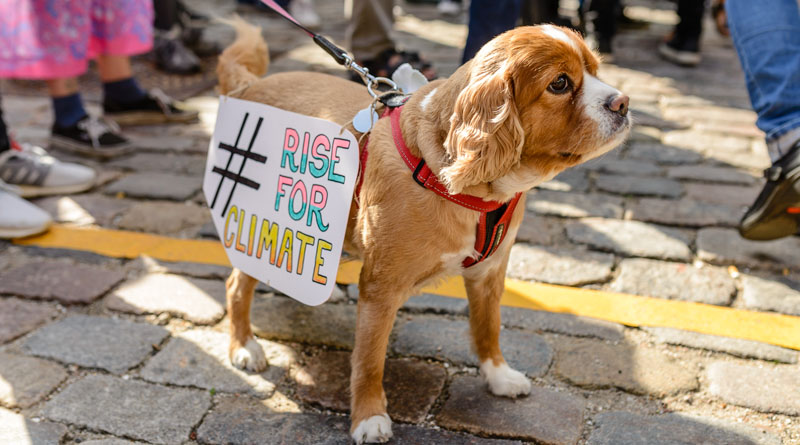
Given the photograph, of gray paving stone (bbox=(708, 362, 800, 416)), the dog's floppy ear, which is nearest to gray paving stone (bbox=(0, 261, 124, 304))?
the dog's floppy ear

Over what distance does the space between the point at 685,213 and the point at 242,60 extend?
255cm

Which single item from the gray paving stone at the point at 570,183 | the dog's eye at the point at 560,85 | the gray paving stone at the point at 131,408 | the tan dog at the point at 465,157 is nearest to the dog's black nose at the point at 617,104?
the tan dog at the point at 465,157

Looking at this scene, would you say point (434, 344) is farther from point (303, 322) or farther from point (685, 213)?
point (685, 213)

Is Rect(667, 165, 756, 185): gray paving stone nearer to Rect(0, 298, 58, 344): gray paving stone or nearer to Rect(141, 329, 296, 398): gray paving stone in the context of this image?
Rect(141, 329, 296, 398): gray paving stone

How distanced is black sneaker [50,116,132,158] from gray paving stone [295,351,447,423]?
2.77 meters

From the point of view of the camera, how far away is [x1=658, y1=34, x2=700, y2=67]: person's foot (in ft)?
23.0

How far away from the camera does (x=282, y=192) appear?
7.95 feet

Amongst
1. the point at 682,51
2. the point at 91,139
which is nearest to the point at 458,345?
the point at 91,139

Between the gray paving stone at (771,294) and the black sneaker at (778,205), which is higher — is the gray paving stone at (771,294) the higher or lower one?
the lower one

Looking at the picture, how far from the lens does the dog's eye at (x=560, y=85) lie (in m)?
1.92

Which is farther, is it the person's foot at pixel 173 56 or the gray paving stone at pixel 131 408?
the person's foot at pixel 173 56

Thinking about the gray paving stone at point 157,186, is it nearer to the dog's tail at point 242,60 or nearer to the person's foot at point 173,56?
the dog's tail at point 242,60

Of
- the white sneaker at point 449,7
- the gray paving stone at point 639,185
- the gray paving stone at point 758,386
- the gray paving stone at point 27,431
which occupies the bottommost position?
the gray paving stone at point 27,431

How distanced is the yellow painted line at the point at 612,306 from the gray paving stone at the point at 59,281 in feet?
0.68
